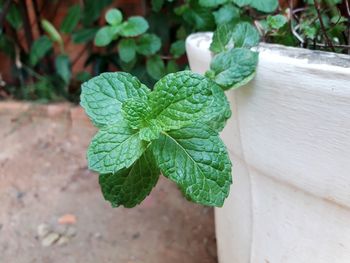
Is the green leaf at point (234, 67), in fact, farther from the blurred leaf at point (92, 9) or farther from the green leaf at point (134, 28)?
the blurred leaf at point (92, 9)

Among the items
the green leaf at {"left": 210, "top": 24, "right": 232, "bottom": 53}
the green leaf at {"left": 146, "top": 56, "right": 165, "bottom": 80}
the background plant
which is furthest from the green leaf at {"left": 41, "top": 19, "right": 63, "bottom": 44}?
the green leaf at {"left": 210, "top": 24, "right": 232, "bottom": 53}

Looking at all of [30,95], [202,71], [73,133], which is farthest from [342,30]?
[30,95]

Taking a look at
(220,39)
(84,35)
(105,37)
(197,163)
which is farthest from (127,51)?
(197,163)

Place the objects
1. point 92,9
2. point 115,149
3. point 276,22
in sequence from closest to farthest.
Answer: point 115,149 → point 276,22 → point 92,9

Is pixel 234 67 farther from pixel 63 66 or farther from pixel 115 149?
pixel 63 66

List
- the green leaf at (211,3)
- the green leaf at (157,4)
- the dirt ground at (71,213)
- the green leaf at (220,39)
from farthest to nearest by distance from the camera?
the green leaf at (157,4) → the dirt ground at (71,213) → the green leaf at (211,3) → the green leaf at (220,39)

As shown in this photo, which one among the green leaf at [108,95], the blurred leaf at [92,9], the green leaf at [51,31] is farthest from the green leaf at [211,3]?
the green leaf at [51,31]

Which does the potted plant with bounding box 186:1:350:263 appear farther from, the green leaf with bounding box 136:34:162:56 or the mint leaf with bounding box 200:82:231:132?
the green leaf with bounding box 136:34:162:56

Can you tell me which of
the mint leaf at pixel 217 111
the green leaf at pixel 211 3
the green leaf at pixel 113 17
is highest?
the green leaf at pixel 211 3
